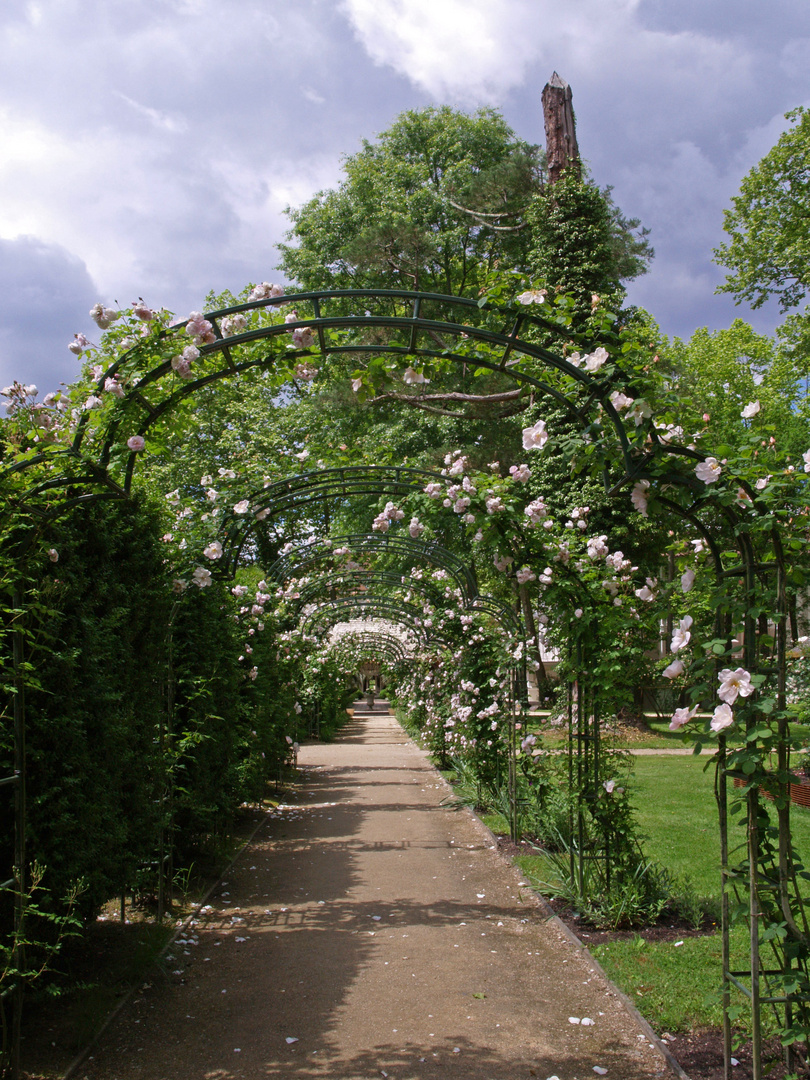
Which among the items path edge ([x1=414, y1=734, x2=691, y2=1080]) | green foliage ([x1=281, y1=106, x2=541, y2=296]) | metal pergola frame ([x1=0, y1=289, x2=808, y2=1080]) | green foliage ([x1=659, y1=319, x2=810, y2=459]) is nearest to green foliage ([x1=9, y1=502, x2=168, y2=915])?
metal pergola frame ([x1=0, y1=289, x2=808, y2=1080])

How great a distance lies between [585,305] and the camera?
12844mm

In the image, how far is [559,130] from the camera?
13.5 m

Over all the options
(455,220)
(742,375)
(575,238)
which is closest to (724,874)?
(575,238)

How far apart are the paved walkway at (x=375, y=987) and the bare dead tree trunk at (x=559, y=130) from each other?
37.4 ft

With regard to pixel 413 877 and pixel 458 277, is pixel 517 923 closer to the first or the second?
pixel 413 877

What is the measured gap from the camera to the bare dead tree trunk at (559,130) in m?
13.4

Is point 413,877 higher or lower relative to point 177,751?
lower

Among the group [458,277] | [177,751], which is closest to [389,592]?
[458,277]

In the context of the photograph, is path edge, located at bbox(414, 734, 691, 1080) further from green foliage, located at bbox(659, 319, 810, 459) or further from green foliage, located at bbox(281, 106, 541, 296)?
green foliage, located at bbox(659, 319, 810, 459)

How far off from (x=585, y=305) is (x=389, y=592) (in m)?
6.40

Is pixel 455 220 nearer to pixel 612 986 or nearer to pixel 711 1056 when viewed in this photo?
pixel 612 986

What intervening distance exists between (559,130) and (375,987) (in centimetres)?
1366

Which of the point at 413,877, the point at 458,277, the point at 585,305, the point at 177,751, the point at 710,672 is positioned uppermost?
the point at 458,277

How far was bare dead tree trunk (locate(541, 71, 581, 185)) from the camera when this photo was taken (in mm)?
13406
